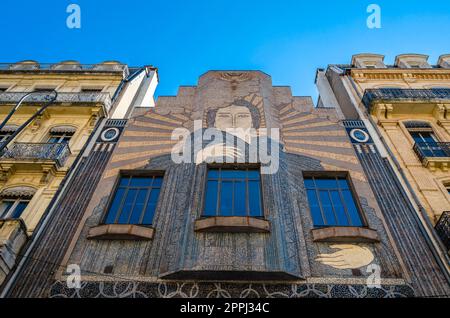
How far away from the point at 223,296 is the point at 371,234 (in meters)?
4.62

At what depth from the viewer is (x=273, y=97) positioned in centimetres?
1404

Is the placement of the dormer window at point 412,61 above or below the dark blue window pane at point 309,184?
above

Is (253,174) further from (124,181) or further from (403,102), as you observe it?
(403,102)

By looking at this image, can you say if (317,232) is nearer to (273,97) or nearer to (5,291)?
(273,97)

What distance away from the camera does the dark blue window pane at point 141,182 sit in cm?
1062

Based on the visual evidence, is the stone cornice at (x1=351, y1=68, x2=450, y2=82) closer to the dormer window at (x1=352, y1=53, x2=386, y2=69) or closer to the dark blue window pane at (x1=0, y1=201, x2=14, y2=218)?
the dormer window at (x1=352, y1=53, x2=386, y2=69)

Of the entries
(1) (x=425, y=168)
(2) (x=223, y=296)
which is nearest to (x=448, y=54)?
(1) (x=425, y=168)

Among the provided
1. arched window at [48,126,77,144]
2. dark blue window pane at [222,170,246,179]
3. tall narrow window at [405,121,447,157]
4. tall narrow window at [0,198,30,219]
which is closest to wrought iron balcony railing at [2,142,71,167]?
arched window at [48,126,77,144]

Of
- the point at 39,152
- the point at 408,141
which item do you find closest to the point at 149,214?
the point at 39,152

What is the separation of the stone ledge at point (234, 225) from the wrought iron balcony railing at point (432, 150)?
24.8ft

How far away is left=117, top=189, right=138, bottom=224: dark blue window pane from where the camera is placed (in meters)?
9.44

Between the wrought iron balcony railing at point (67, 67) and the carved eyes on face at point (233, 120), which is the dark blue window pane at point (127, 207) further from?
the wrought iron balcony railing at point (67, 67)

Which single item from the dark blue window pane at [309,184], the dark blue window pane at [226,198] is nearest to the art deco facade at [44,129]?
the dark blue window pane at [226,198]

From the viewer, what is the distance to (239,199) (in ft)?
30.9
